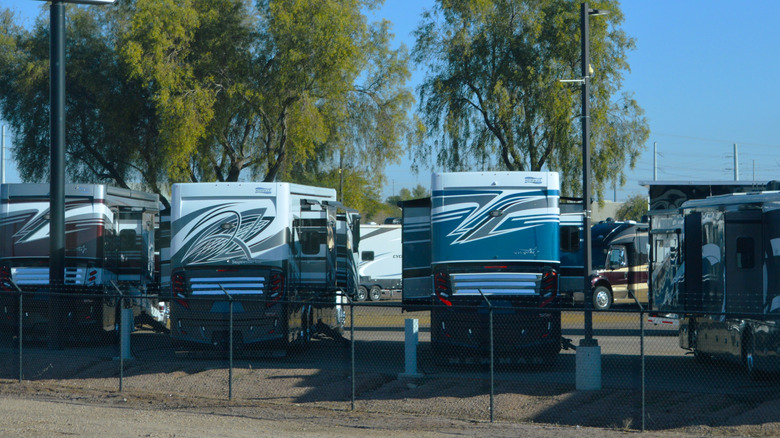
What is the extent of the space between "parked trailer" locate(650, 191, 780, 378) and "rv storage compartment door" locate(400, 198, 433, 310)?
5142mm

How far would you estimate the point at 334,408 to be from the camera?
1320 cm

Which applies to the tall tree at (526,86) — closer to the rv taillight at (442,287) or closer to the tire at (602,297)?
the tire at (602,297)

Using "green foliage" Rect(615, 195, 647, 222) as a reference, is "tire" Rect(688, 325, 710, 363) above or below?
below

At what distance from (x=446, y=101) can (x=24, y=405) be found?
880 inches

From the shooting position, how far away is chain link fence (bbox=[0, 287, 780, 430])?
1227 centimetres

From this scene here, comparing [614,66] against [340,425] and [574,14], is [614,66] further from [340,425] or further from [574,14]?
[340,425]

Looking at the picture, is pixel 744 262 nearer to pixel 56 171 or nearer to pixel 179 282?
pixel 179 282

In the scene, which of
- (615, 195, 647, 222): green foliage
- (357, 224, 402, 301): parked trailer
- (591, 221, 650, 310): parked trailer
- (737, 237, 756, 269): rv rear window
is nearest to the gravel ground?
(737, 237, 756, 269): rv rear window

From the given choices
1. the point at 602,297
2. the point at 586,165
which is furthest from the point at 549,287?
the point at 602,297

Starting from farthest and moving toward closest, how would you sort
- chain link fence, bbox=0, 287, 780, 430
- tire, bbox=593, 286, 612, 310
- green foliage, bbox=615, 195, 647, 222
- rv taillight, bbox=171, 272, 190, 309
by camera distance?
green foliage, bbox=615, 195, 647, 222 < tire, bbox=593, 286, 612, 310 < rv taillight, bbox=171, 272, 190, 309 < chain link fence, bbox=0, 287, 780, 430

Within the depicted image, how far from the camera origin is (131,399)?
14188mm

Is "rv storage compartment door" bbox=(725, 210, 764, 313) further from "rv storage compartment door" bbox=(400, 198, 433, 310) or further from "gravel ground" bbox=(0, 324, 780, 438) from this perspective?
"rv storage compartment door" bbox=(400, 198, 433, 310)

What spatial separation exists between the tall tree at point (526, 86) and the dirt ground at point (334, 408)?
18.9 metres

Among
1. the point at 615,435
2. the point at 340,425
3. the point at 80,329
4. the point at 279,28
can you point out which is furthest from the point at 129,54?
the point at 615,435
